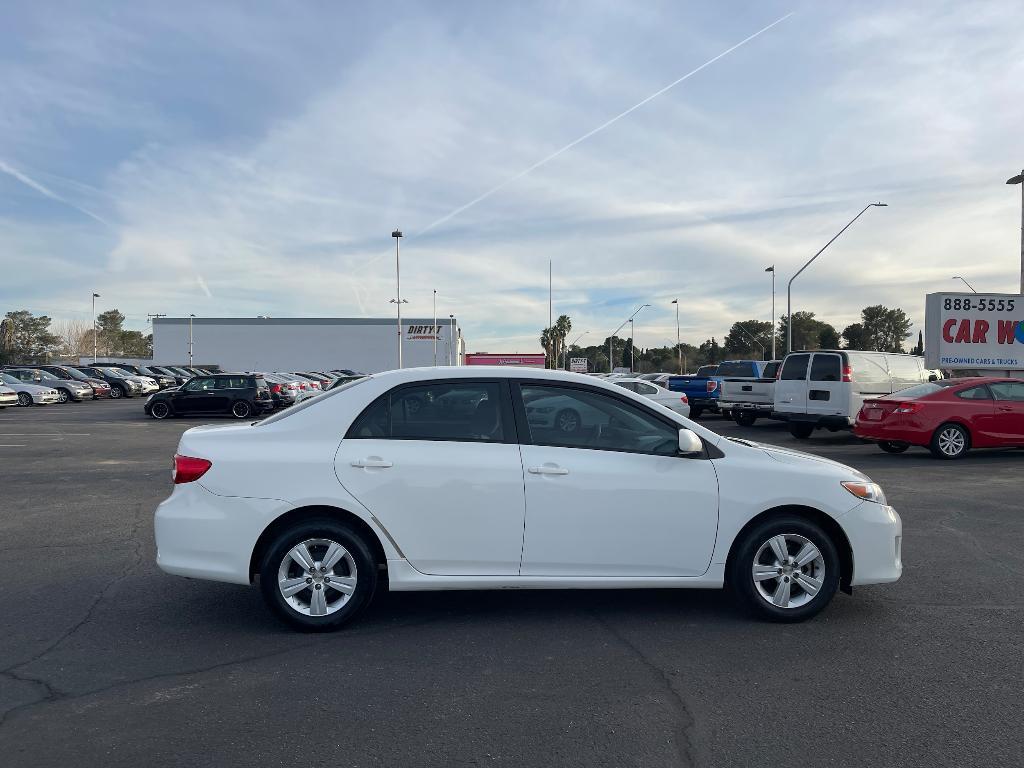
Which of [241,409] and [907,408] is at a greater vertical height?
[907,408]

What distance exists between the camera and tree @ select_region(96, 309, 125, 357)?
132250 millimetres

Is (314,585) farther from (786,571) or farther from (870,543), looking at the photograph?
(870,543)

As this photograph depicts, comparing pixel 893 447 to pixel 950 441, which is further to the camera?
pixel 893 447

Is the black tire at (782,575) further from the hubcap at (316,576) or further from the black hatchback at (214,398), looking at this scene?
the black hatchback at (214,398)

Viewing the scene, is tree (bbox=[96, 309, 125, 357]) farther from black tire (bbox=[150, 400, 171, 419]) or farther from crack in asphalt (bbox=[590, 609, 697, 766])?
crack in asphalt (bbox=[590, 609, 697, 766])

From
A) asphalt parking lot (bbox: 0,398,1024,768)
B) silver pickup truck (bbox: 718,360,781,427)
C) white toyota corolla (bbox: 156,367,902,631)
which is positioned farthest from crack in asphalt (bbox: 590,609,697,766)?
silver pickup truck (bbox: 718,360,781,427)

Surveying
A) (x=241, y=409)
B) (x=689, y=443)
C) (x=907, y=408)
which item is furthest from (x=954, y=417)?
(x=241, y=409)

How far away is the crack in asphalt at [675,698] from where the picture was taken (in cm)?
339

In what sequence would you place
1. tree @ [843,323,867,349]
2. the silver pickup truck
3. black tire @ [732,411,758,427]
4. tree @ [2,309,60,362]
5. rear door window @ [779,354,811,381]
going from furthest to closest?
tree @ [2,309,60,362] → tree @ [843,323,867,349] → black tire @ [732,411,758,427] → the silver pickup truck → rear door window @ [779,354,811,381]

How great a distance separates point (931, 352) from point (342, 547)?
20.5 m

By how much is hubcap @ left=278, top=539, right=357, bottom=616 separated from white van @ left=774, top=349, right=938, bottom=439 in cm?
1319

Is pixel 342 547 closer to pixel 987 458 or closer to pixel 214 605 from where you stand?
pixel 214 605

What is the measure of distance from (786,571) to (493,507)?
1886 mm

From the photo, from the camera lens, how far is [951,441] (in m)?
13.9
